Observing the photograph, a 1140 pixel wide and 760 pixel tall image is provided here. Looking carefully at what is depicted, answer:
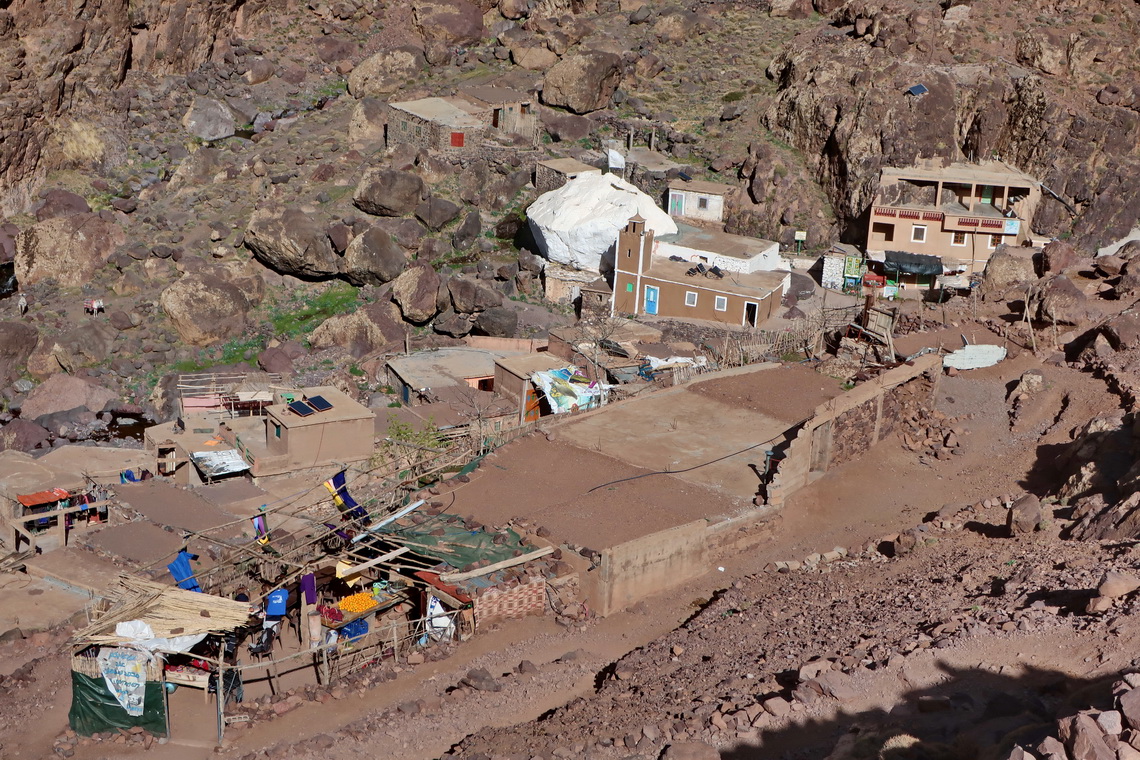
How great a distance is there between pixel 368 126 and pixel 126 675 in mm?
38806

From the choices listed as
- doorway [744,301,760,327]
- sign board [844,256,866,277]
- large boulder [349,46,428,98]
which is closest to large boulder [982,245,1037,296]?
sign board [844,256,866,277]

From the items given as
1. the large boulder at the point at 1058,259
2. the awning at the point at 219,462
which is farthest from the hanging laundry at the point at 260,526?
the large boulder at the point at 1058,259

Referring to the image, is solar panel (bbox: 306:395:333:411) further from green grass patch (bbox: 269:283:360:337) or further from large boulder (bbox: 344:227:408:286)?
large boulder (bbox: 344:227:408:286)

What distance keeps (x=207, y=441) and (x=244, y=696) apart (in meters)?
12.7

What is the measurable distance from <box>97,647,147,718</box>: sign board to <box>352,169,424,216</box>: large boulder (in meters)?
32.9

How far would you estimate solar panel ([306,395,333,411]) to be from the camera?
109ft

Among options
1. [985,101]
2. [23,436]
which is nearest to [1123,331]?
[985,101]

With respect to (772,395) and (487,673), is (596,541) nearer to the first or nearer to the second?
(487,673)

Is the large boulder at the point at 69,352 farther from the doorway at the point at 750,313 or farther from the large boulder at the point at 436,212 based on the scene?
the doorway at the point at 750,313

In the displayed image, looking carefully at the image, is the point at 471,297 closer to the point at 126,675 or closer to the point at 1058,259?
the point at 1058,259

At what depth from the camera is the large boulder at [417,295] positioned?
158ft

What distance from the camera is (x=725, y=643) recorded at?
2305 cm

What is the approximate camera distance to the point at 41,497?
31.3 metres

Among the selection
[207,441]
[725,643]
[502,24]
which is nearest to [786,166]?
[502,24]
